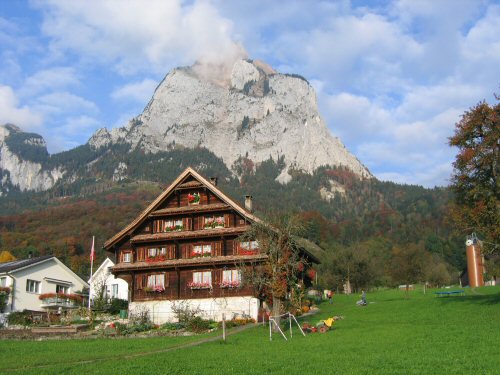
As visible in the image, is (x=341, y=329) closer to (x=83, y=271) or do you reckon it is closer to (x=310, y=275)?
(x=310, y=275)

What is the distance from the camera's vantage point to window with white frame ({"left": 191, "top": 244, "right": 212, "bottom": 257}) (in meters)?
48.7

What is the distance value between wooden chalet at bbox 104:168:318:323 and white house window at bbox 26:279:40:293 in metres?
21.1

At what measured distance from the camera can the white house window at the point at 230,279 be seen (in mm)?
46219

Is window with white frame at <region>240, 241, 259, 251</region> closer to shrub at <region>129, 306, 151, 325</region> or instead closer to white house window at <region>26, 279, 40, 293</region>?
shrub at <region>129, 306, 151, 325</region>

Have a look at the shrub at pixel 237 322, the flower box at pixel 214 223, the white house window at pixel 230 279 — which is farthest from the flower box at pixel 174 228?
the shrub at pixel 237 322

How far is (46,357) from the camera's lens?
26.2 metres

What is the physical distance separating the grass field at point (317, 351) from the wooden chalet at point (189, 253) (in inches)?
405

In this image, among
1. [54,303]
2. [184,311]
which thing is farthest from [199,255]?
[54,303]

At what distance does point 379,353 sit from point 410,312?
1839 cm

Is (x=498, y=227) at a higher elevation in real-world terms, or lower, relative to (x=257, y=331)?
higher

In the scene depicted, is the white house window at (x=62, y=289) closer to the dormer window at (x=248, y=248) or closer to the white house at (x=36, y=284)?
the white house at (x=36, y=284)

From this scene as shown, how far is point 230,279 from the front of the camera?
47094 mm

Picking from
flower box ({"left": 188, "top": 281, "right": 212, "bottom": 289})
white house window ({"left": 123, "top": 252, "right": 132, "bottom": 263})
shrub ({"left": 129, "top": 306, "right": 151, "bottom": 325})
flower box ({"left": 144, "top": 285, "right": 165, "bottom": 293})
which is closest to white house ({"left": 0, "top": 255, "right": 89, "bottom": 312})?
white house window ({"left": 123, "top": 252, "right": 132, "bottom": 263})

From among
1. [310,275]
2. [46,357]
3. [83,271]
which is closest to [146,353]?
[46,357]
